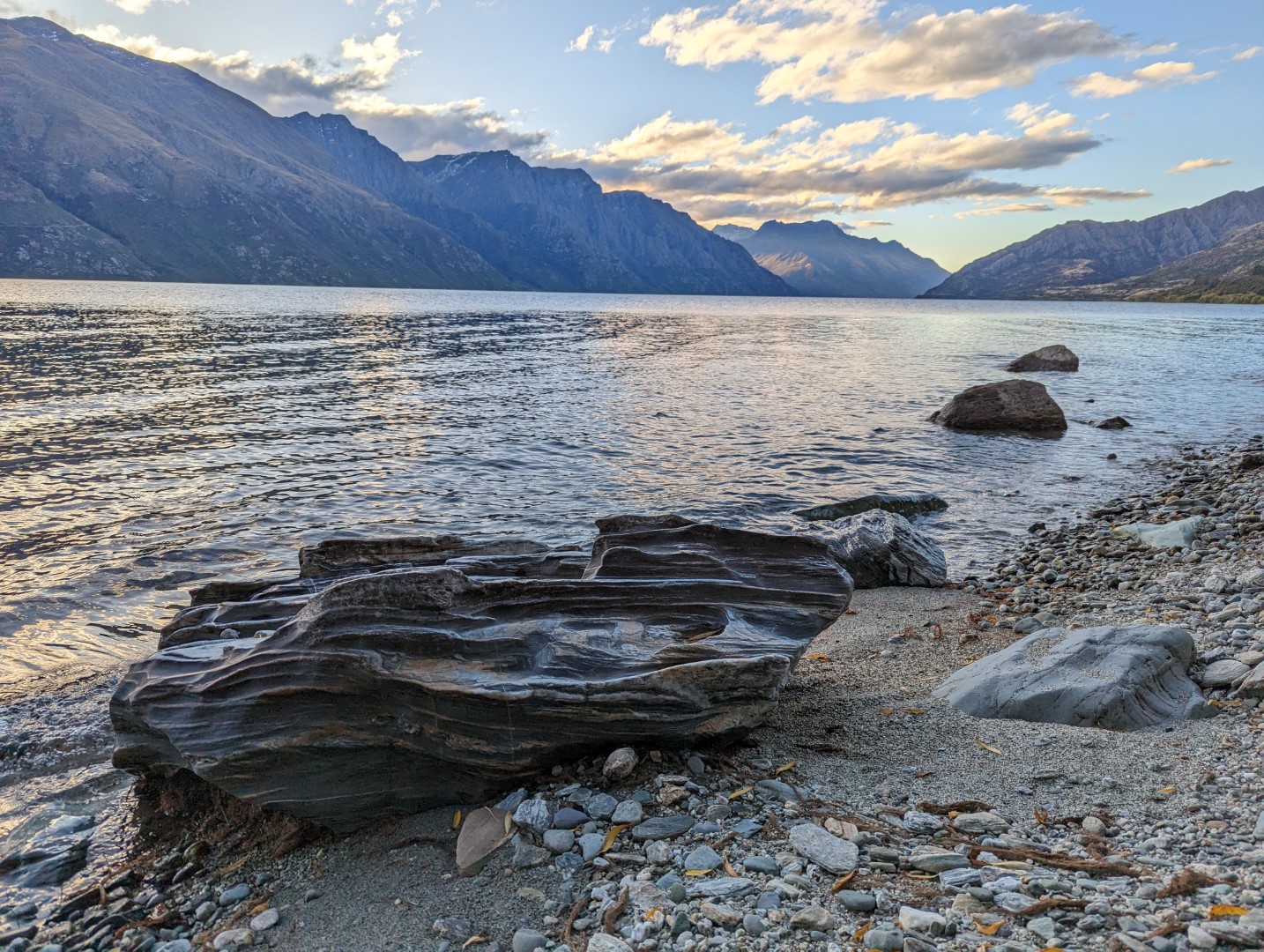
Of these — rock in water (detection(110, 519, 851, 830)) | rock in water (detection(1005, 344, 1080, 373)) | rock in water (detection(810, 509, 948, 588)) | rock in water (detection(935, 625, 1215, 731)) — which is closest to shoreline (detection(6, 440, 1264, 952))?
rock in water (detection(935, 625, 1215, 731))

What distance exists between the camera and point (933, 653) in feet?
34.3

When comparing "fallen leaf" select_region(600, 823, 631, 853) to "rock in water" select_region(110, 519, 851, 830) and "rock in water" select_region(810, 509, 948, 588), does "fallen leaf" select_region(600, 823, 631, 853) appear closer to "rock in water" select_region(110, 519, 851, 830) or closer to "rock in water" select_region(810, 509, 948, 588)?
"rock in water" select_region(110, 519, 851, 830)

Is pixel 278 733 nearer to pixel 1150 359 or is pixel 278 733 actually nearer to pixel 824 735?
pixel 824 735

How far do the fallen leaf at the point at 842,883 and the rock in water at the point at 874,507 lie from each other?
13405 millimetres

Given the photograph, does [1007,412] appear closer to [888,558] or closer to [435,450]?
[888,558]

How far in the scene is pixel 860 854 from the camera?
521 cm

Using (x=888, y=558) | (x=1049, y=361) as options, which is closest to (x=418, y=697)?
(x=888, y=558)

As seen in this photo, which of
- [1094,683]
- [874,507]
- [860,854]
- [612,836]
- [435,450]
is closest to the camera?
[860,854]

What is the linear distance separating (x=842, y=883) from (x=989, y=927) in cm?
92

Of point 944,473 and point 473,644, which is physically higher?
point 473,644

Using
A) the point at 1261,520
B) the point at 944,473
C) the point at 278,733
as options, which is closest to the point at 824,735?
the point at 278,733

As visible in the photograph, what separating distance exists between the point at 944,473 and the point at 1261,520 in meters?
8.73

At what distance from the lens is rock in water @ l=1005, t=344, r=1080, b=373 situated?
176 ft

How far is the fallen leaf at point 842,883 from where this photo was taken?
478cm
